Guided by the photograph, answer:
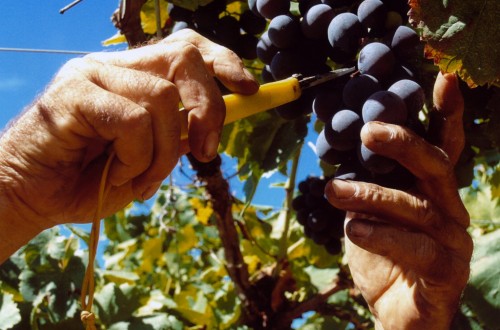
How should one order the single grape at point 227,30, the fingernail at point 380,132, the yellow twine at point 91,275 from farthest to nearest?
the single grape at point 227,30, the fingernail at point 380,132, the yellow twine at point 91,275

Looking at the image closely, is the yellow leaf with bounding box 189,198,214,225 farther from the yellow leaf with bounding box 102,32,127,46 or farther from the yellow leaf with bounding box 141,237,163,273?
the yellow leaf with bounding box 102,32,127,46

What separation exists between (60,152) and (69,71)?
0.45ft

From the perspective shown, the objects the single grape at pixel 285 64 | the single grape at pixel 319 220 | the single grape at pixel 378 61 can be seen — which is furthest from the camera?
the single grape at pixel 319 220

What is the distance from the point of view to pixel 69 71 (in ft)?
3.84

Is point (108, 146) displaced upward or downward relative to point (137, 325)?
upward

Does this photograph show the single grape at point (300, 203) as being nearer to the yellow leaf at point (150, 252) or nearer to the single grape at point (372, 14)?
the single grape at point (372, 14)

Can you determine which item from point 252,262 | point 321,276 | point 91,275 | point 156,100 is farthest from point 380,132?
point 252,262

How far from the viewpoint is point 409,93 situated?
123cm

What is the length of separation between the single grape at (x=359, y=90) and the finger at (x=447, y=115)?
0.15m

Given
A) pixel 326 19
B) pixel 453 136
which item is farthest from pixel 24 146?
pixel 453 136

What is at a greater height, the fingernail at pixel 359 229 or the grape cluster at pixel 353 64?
the grape cluster at pixel 353 64

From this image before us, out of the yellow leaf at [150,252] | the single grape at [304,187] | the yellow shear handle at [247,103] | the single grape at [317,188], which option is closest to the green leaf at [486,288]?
the single grape at [317,188]

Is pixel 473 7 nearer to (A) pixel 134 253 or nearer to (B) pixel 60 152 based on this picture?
(B) pixel 60 152

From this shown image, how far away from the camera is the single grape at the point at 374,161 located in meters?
1.23
